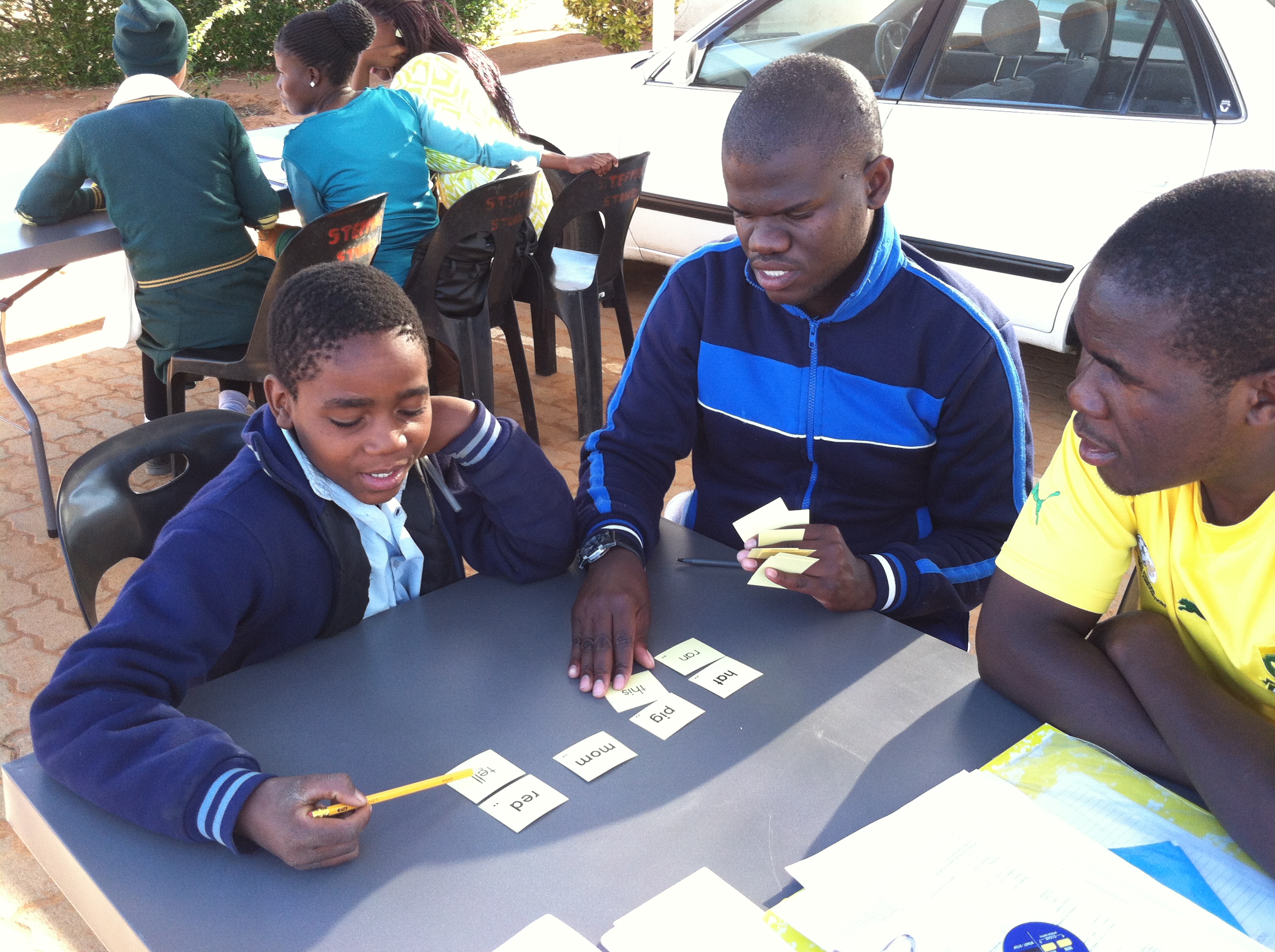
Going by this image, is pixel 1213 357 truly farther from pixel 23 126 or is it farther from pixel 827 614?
pixel 23 126

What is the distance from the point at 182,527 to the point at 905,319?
4.11ft

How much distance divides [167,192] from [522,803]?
119 inches

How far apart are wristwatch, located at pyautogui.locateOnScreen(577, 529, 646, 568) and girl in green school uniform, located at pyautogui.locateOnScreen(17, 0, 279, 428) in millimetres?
2140

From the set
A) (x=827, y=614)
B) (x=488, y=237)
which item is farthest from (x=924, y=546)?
(x=488, y=237)

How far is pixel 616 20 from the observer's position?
1476 centimetres

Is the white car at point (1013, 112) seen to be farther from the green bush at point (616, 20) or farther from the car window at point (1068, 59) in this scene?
the green bush at point (616, 20)

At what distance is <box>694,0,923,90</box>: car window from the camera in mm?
4902

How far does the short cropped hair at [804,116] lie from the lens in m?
1.83

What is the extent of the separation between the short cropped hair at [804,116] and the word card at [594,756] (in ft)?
3.38

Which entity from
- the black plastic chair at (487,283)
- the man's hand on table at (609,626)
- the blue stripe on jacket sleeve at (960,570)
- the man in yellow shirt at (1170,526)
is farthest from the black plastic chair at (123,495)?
the black plastic chair at (487,283)

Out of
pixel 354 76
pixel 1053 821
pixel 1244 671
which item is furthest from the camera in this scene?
pixel 354 76

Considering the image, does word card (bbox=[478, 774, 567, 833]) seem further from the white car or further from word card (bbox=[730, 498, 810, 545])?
the white car

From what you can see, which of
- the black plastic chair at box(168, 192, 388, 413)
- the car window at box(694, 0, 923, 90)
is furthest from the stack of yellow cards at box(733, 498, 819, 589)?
the car window at box(694, 0, 923, 90)

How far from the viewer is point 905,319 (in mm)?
1925
